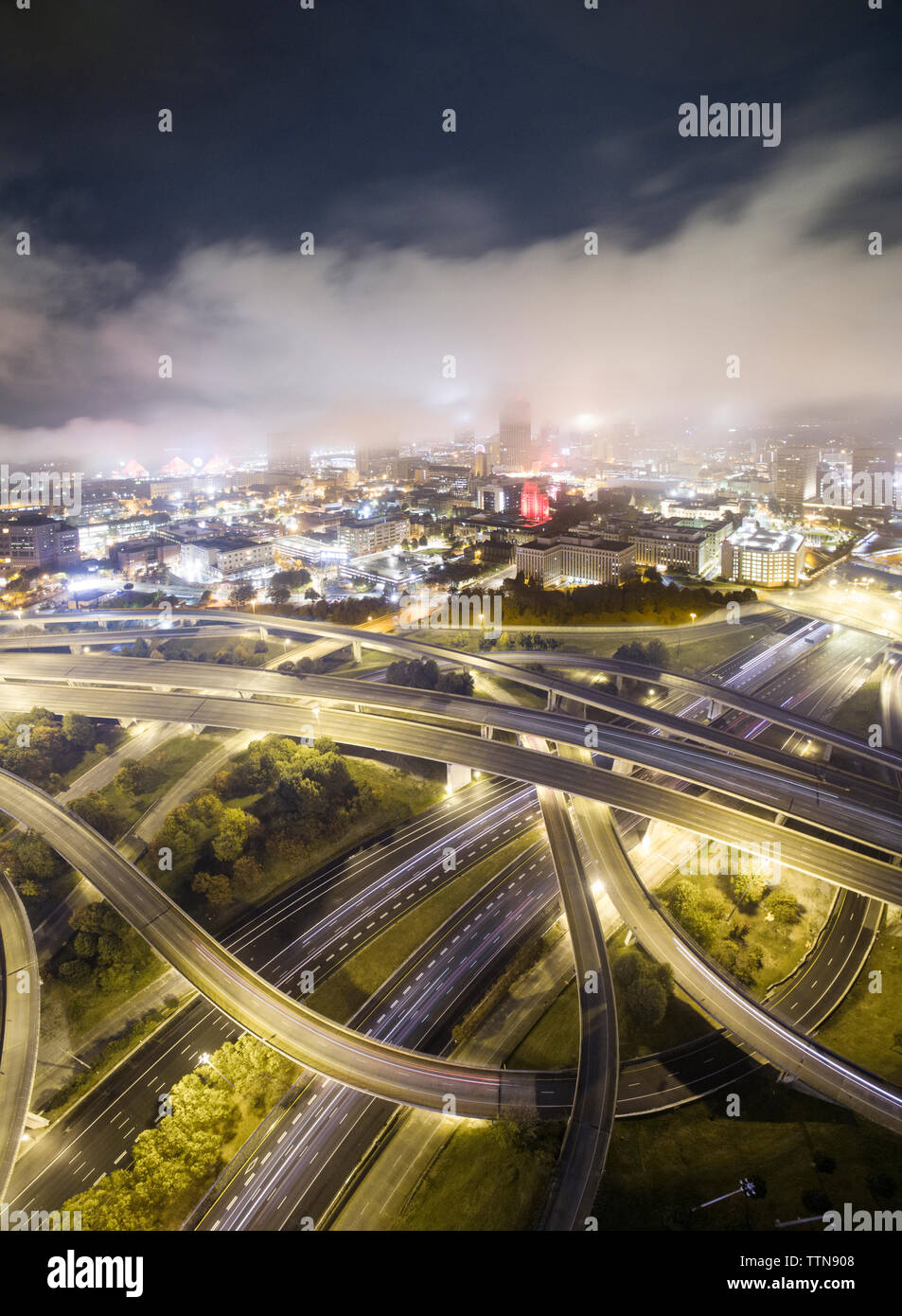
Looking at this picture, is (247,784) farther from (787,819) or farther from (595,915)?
(787,819)

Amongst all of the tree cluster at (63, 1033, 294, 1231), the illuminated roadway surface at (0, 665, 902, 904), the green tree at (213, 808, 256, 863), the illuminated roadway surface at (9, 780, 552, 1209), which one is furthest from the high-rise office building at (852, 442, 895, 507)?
the tree cluster at (63, 1033, 294, 1231)

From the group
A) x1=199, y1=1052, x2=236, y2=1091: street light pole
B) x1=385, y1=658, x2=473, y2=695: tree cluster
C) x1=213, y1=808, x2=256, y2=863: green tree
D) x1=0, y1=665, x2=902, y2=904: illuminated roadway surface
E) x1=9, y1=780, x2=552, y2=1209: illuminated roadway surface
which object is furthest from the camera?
x1=385, y1=658, x2=473, y2=695: tree cluster

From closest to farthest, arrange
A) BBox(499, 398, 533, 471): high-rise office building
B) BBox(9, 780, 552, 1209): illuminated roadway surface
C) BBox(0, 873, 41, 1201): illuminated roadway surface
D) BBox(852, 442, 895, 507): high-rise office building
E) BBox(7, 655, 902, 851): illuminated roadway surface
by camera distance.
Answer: BBox(0, 873, 41, 1201): illuminated roadway surface < BBox(9, 780, 552, 1209): illuminated roadway surface < BBox(7, 655, 902, 851): illuminated roadway surface < BBox(852, 442, 895, 507): high-rise office building < BBox(499, 398, 533, 471): high-rise office building

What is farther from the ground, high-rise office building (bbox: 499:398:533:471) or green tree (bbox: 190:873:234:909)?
high-rise office building (bbox: 499:398:533:471)

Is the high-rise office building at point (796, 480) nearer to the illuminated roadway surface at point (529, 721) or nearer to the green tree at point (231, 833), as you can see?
the illuminated roadway surface at point (529, 721)

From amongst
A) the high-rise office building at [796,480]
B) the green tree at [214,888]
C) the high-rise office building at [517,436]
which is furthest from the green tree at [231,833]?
the high-rise office building at [517,436]

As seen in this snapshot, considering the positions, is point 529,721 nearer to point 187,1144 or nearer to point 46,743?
point 187,1144

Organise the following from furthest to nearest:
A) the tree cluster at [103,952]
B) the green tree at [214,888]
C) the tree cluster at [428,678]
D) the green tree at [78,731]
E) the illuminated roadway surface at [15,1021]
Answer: the tree cluster at [428,678] < the green tree at [78,731] < the green tree at [214,888] < the tree cluster at [103,952] < the illuminated roadway surface at [15,1021]

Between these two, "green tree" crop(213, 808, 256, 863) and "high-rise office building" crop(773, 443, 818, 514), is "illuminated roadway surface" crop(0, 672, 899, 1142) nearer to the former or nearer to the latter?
"green tree" crop(213, 808, 256, 863)
